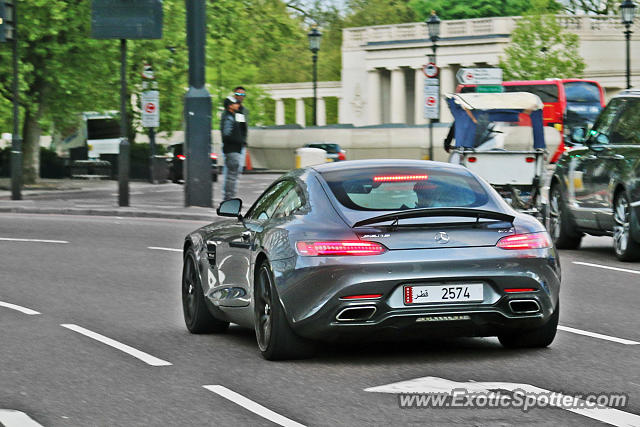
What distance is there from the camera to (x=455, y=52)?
10869 centimetres

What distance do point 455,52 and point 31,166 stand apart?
71133mm

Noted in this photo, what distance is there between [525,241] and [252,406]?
7.43 feet

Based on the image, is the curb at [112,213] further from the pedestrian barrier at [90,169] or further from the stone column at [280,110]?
the stone column at [280,110]

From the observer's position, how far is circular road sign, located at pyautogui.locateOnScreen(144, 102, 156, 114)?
40.2 meters

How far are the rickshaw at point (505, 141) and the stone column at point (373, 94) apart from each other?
9454cm

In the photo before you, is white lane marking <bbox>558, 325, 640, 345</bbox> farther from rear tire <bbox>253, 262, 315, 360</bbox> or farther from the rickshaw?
the rickshaw

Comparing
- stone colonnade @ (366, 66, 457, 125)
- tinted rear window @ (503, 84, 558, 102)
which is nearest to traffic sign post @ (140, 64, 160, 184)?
tinted rear window @ (503, 84, 558, 102)

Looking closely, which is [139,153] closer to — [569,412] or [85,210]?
[85,210]

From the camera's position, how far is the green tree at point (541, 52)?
253ft

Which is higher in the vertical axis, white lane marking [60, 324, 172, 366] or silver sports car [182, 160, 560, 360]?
silver sports car [182, 160, 560, 360]

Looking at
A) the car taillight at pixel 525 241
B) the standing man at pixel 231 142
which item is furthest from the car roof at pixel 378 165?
the standing man at pixel 231 142

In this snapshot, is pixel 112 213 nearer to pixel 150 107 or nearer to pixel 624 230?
pixel 150 107

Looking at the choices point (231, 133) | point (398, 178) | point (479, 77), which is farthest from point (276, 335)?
point (479, 77)

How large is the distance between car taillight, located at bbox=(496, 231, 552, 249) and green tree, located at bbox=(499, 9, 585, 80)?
68.7 meters
